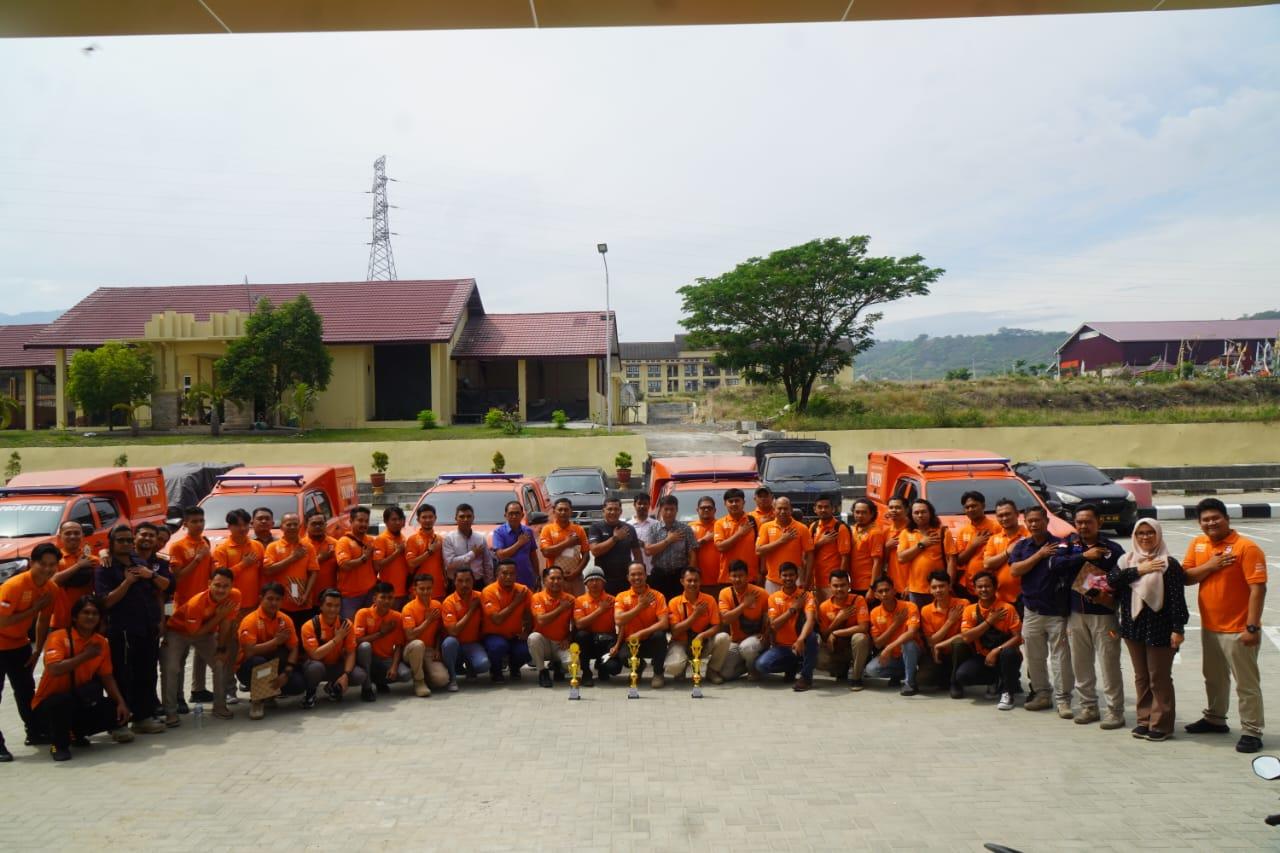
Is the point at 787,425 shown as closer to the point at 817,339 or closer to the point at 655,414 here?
the point at 817,339

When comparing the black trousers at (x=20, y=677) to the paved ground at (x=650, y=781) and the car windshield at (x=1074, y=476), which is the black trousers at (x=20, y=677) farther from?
the car windshield at (x=1074, y=476)

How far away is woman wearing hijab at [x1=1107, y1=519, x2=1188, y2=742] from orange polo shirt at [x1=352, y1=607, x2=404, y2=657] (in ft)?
A: 19.5

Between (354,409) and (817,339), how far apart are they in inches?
803

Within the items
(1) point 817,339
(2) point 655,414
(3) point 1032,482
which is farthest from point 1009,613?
(2) point 655,414

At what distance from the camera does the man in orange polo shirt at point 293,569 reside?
8875 mm

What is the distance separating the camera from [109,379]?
36094 millimetres

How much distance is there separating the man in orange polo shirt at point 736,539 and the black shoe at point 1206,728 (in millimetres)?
3931

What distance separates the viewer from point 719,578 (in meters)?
9.87

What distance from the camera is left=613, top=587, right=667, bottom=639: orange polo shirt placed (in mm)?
8914

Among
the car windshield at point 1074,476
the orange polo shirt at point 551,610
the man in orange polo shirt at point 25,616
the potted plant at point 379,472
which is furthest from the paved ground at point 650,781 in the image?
the potted plant at point 379,472

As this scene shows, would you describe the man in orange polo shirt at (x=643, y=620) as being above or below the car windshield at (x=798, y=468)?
below

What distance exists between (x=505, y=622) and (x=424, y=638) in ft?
2.43

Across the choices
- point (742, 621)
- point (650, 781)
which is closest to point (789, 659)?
point (742, 621)

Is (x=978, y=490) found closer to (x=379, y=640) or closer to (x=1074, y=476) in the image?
(x=379, y=640)
